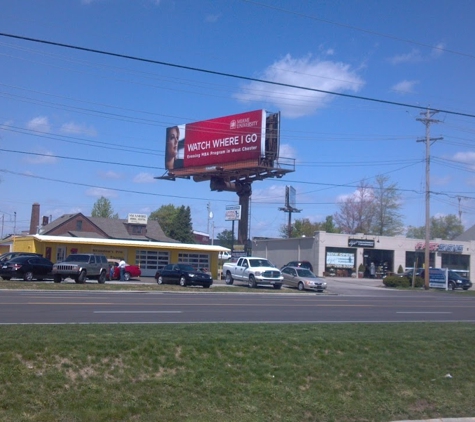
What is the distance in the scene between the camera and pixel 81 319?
641 inches

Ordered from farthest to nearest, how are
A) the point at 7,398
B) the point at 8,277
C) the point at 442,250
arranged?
the point at 442,250
the point at 8,277
the point at 7,398

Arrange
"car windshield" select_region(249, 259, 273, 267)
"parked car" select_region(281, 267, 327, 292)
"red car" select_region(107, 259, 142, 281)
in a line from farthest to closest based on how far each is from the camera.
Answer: "red car" select_region(107, 259, 142, 281) → "car windshield" select_region(249, 259, 273, 267) → "parked car" select_region(281, 267, 327, 292)

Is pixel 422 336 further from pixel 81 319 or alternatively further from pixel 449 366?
pixel 81 319

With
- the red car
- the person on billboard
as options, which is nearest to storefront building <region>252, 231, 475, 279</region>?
the person on billboard

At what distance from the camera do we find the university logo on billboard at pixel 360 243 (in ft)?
227

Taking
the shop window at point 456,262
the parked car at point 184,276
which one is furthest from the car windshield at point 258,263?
the shop window at point 456,262

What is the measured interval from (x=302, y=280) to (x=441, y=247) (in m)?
35.0

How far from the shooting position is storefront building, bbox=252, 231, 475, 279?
2699 inches

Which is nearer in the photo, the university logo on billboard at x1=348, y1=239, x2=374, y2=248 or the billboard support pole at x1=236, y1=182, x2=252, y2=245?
the billboard support pole at x1=236, y1=182, x2=252, y2=245

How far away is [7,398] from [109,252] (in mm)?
43940

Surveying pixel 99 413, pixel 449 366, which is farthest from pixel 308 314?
pixel 99 413

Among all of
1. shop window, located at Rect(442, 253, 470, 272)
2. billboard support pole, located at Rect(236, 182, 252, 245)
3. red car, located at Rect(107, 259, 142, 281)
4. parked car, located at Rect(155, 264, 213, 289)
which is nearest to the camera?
parked car, located at Rect(155, 264, 213, 289)

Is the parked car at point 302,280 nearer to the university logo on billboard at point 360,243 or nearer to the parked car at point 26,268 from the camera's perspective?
the parked car at point 26,268

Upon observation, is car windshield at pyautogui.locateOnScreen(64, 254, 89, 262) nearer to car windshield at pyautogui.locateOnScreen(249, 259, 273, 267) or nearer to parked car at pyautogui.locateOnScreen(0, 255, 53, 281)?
parked car at pyautogui.locateOnScreen(0, 255, 53, 281)
